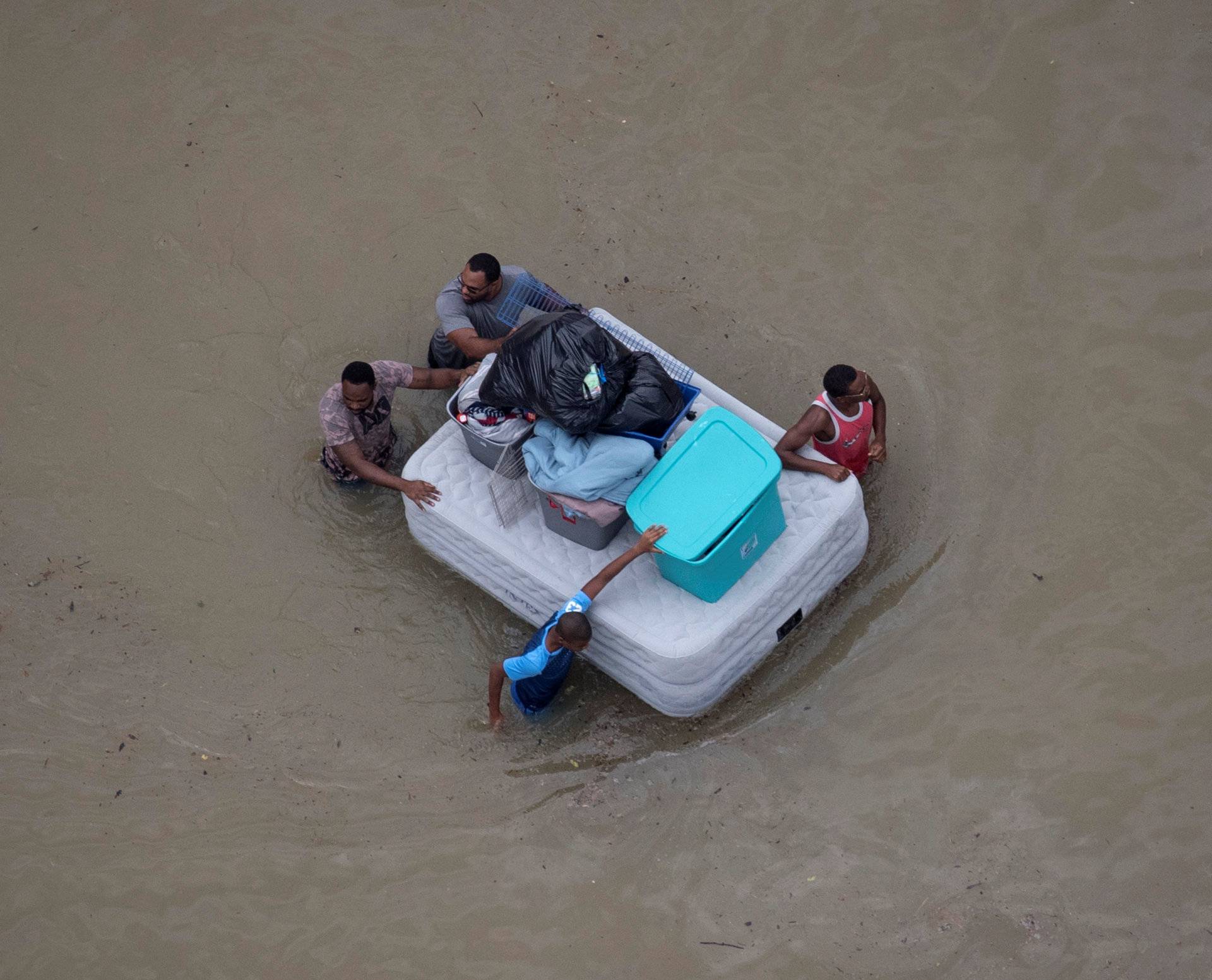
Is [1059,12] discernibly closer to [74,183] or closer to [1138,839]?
[1138,839]

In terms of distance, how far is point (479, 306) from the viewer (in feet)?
18.6

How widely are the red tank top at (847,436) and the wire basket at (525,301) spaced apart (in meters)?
1.31

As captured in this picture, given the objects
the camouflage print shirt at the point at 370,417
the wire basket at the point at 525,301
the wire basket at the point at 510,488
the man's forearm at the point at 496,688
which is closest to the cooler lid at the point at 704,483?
the wire basket at the point at 510,488

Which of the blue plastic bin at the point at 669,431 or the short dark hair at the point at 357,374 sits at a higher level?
the blue plastic bin at the point at 669,431

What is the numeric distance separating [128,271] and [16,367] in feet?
2.67

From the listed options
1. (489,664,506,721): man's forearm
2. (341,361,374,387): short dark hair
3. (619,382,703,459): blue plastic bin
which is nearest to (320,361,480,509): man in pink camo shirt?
(341,361,374,387): short dark hair

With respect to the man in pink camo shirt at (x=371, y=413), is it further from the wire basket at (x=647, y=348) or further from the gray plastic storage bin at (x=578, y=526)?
the wire basket at (x=647, y=348)

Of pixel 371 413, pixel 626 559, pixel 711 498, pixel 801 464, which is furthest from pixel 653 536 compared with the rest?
pixel 371 413

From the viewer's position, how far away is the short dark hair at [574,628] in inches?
189

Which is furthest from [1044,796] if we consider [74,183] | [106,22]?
[106,22]

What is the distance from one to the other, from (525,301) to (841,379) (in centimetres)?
157

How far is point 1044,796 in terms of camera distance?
5.14 m

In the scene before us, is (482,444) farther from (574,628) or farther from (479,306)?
(574,628)

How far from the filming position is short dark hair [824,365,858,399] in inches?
205
